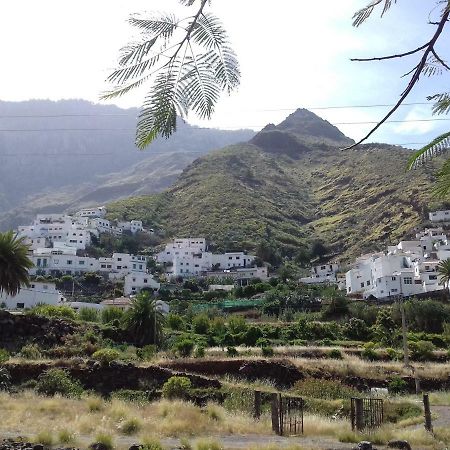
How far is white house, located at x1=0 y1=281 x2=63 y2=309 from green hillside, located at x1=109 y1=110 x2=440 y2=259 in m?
39.6

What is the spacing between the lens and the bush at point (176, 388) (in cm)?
1788

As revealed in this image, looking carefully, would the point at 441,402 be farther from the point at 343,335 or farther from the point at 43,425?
the point at 343,335

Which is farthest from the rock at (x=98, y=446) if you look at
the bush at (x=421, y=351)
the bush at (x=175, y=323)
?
the bush at (x=175, y=323)

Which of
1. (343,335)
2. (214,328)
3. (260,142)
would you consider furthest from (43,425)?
(260,142)

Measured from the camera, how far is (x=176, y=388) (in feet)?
58.8

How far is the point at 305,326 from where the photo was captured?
36.9 m

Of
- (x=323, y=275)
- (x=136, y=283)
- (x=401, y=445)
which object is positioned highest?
(x=323, y=275)

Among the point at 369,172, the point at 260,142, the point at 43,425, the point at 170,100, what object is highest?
the point at 260,142

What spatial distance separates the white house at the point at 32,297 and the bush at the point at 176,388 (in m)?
27.5

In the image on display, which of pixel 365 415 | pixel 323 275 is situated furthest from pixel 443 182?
pixel 323 275

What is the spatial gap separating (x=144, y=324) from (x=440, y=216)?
187 ft

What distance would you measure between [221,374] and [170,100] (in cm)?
2253

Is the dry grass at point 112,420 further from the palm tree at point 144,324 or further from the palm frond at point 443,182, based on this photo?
the palm tree at point 144,324

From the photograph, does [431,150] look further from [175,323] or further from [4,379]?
[175,323]
